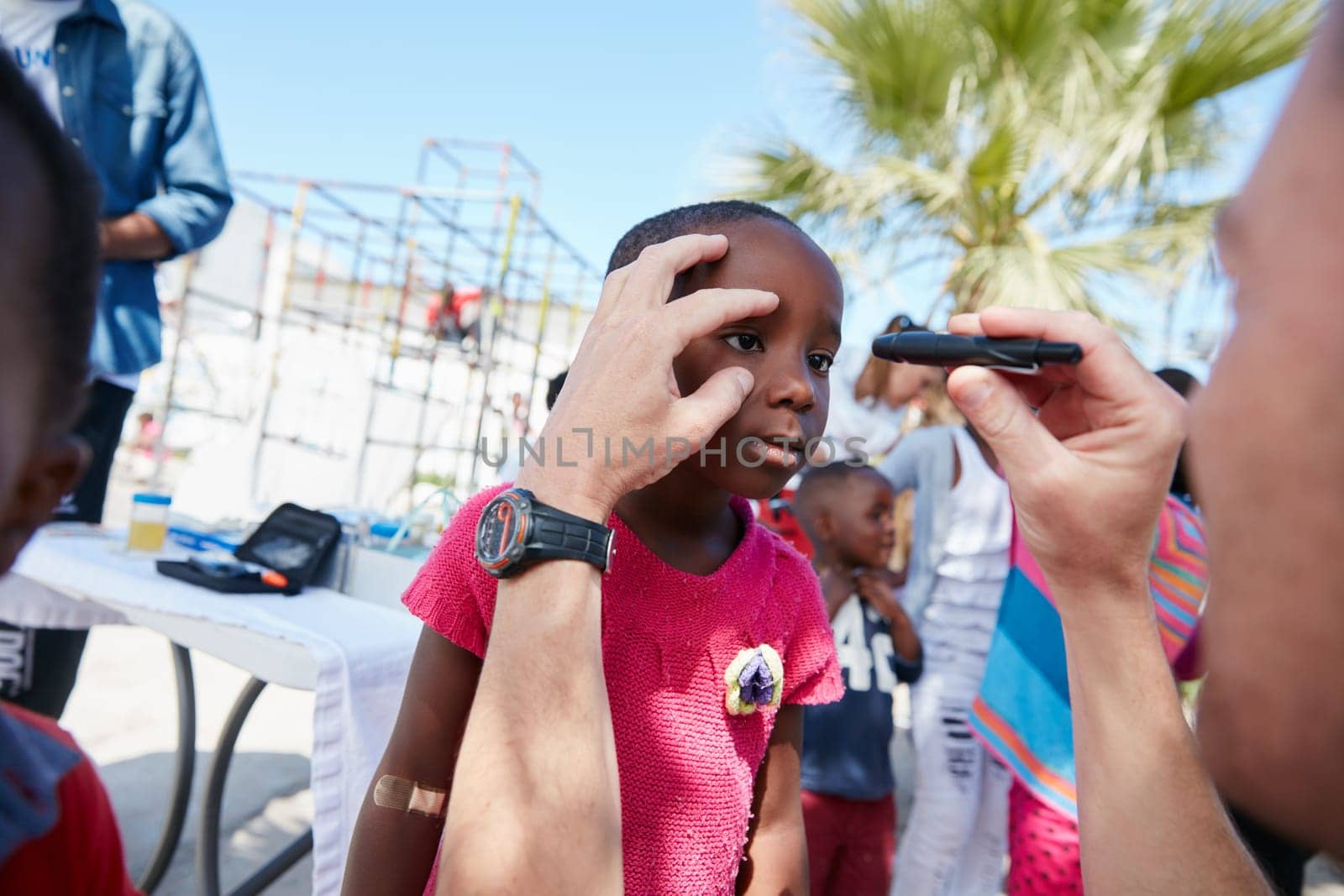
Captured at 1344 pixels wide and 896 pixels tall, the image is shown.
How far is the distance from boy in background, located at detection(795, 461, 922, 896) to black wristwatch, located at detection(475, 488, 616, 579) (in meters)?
1.76

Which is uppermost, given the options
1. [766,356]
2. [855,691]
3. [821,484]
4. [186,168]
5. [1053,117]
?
[1053,117]

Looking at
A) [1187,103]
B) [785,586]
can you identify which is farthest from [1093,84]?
[785,586]

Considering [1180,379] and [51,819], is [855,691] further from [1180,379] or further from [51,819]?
[51,819]

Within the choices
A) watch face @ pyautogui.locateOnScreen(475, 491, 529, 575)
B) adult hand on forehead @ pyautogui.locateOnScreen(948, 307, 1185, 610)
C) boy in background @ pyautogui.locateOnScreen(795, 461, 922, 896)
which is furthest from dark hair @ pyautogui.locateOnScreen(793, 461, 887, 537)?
watch face @ pyautogui.locateOnScreen(475, 491, 529, 575)

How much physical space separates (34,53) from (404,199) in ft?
22.5

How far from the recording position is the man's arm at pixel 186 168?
2242mm

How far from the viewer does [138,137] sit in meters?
2.25

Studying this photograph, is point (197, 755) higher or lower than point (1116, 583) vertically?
lower

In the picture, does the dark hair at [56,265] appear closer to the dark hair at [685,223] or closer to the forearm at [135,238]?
the dark hair at [685,223]

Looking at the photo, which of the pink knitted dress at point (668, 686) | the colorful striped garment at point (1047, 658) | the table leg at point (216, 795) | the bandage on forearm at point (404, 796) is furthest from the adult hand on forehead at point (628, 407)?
the table leg at point (216, 795)

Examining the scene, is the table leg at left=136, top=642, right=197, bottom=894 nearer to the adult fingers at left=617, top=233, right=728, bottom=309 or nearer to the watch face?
the watch face

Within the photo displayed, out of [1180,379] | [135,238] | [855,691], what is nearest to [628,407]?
[135,238]

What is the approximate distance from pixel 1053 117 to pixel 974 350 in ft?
18.5

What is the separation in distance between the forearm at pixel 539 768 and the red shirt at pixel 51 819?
0.29m
